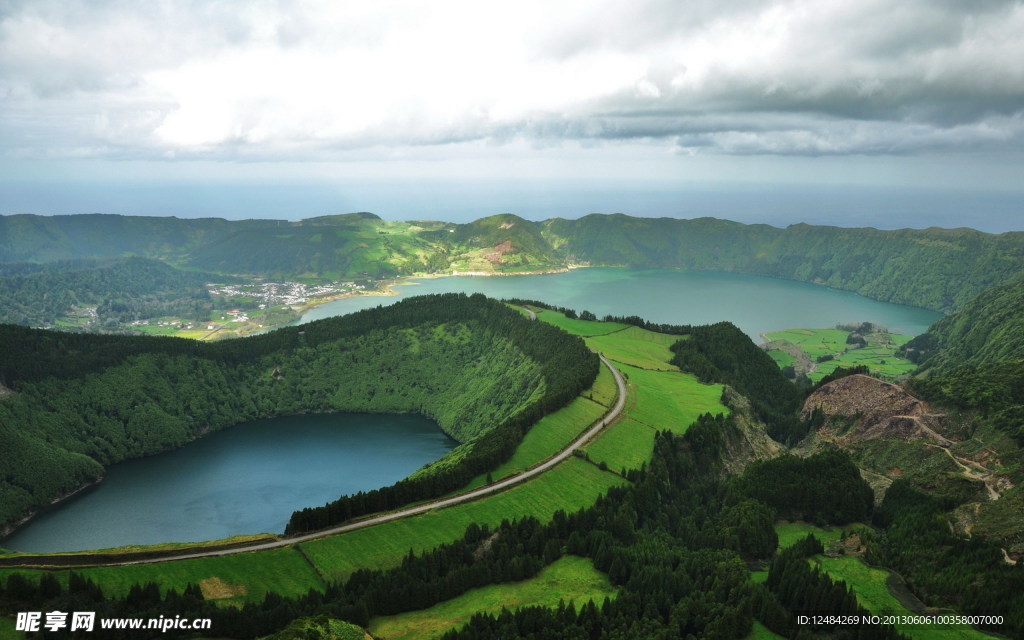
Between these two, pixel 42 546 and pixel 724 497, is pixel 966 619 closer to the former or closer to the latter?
pixel 724 497

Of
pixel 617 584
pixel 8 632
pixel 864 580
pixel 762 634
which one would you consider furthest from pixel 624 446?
pixel 8 632

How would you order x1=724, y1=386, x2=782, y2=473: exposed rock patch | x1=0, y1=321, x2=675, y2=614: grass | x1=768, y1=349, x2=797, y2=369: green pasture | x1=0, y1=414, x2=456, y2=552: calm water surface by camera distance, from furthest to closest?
x1=768, y1=349, x2=797, y2=369: green pasture < x1=724, y1=386, x2=782, y2=473: exposed rock patch < x1=0, y1=414, x2=456, y2=552: calm water surface < x1=0, y1=321, x2=675, y2=614: grass

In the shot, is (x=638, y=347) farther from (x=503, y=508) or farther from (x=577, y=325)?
(x=503, y=508)

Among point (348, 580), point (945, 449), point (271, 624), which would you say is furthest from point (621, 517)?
point (945, 449)

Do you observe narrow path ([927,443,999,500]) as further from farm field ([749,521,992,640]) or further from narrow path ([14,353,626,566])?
narrow path ([14,353,626,566])

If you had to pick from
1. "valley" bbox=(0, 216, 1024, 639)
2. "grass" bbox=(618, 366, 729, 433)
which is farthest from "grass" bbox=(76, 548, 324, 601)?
"grass" bbox=(618, 366, 729, 433)
